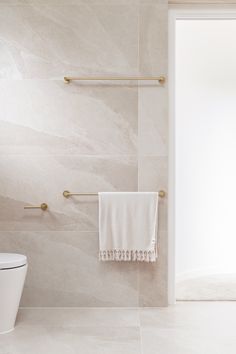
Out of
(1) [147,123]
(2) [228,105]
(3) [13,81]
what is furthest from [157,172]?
(3) [13,81]

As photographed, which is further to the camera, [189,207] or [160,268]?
[189,207]

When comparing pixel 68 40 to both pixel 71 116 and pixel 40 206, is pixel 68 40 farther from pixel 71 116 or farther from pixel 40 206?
pixel 40 206

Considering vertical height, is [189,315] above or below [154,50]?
below

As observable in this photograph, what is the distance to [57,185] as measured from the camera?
2.86 metres

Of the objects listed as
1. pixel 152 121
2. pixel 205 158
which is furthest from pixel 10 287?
pixel 205 158

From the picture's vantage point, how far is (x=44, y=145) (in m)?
2.86

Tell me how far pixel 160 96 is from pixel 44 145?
32.9 inches

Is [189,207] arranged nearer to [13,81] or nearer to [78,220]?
[78,220]

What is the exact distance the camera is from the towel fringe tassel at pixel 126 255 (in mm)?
2787

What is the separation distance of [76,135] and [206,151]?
0.94 m

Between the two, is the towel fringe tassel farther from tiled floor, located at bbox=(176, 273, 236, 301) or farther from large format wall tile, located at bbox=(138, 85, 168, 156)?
large format wall tile, located at bbox=(138, 85, 168, 156)

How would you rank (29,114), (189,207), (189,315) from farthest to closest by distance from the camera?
1. (189,207)
2. (29,114)
3. (189,315)

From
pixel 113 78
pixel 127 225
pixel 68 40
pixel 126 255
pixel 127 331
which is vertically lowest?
pixel 127 331

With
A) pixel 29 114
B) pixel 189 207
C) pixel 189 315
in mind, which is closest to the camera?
pixel 189 315
